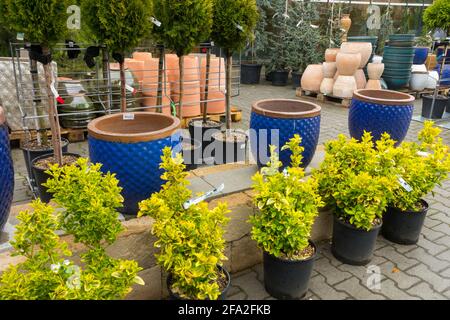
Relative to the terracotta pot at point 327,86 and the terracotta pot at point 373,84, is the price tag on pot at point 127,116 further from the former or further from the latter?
the terracotta pot at point 373,84

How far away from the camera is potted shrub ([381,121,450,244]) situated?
8.80 feet

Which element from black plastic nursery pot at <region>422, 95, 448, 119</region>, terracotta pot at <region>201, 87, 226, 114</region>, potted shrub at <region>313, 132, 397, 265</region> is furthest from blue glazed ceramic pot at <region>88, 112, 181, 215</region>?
black plastic nursery pot at <region>422, 95, 448, 119</region>

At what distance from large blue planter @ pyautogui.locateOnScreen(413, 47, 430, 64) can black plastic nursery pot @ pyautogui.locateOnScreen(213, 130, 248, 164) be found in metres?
6.49

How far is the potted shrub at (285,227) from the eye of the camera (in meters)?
2.08

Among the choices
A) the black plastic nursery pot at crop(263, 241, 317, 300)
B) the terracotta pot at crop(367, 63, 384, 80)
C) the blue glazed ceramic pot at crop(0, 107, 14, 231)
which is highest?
the terracotta pot at crop(367, 63, 384, 80)

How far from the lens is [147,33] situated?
3053 mm

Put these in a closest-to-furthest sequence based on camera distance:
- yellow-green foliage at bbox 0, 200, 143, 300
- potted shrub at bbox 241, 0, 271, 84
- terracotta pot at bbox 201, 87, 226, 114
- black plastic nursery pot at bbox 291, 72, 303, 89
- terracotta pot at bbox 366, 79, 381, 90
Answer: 1. yellow-green foliage at bbox 0, 200, 143, 300
2. terracotta pot at bbox 201, 87, 226, 114
3. terracotta pot at bbox 366, 79, 381, 90
4. black plastic nursery pot at bbox 291, 72, 303, 89
5. potted shrub at bbox 241, 0, 271, 84

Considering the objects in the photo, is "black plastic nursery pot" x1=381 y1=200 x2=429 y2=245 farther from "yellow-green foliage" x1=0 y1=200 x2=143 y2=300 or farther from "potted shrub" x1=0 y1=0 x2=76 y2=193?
"potted shrub" x1=0 y1=0 x2=76 y2=193

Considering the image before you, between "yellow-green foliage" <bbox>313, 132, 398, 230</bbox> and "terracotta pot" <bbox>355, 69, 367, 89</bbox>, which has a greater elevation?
"terracotta pot" <bbox>355, 69, 367, 89</bbox>

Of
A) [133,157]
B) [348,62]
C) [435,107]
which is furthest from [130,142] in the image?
[435,107]

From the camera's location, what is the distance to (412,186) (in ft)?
8.91
